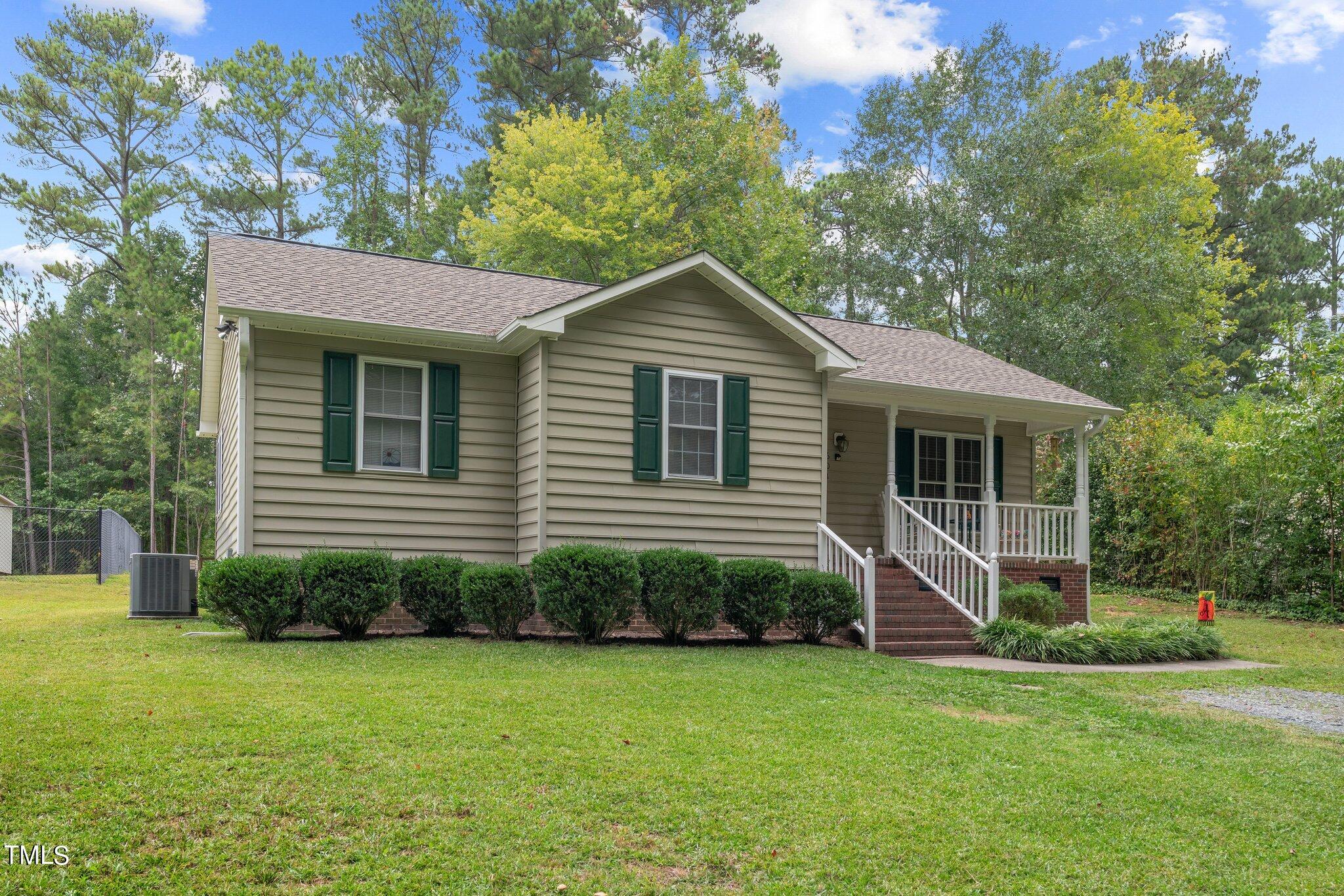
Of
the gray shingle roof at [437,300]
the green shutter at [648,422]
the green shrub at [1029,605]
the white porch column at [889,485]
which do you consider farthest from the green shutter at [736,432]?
the green shrub at [1029,605]

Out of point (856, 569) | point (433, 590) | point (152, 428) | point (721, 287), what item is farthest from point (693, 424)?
point (152, 428)

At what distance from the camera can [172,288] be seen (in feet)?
101

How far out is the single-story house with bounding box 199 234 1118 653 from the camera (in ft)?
36.9

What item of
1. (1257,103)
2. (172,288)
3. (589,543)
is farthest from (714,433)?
(1257,103)

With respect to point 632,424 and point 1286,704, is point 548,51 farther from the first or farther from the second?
point 1286,704

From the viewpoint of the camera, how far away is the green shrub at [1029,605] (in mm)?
13414

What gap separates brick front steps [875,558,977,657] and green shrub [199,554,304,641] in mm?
6343

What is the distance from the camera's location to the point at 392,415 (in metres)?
11.8

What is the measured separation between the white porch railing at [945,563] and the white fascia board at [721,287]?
2601 mm

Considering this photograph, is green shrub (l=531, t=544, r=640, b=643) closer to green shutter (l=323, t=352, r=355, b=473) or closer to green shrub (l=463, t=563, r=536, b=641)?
green shrub (l=463, t=563, r=536, b=641)

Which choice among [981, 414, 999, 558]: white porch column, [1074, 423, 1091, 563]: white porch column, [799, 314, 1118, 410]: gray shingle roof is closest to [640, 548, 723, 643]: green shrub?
[799, 314, 1118, 410]: gray shingle roof

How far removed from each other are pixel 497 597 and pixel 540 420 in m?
2.21

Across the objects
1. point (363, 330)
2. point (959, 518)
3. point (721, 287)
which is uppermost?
point (721, 287)

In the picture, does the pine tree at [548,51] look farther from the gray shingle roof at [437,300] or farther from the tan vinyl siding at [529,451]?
the tan vinyl siding at [529,451]
